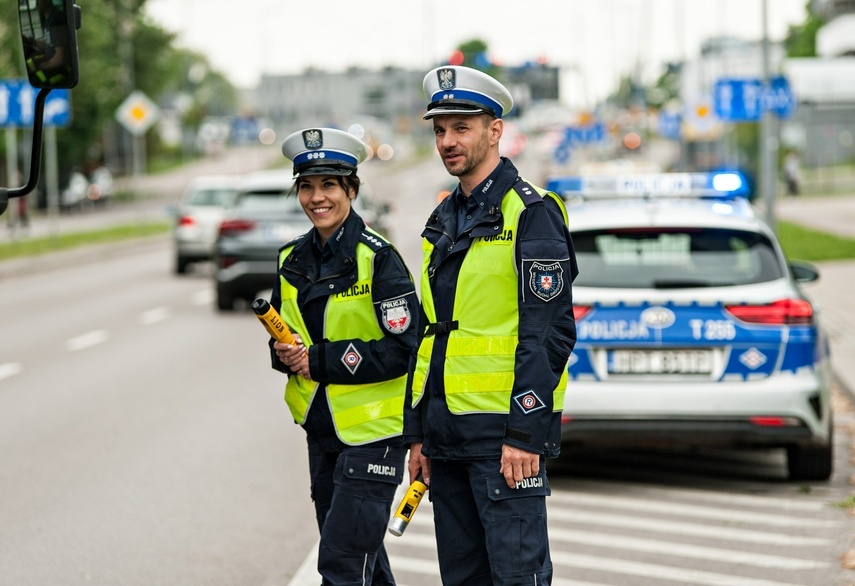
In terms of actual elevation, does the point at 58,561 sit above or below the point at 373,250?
below

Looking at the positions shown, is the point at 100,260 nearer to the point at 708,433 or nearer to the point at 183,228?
the point at 183,228

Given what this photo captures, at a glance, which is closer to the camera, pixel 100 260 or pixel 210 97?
pixel 100 260

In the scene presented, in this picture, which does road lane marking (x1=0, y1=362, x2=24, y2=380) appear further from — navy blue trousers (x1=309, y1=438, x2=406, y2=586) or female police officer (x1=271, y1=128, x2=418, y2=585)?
navy blue trousers (x1=309, y1=438, x2=406, y2=586)

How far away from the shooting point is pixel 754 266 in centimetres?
765

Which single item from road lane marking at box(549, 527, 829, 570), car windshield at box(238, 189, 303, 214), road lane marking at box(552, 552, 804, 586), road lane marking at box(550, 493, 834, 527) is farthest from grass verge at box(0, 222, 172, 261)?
road lane marking at box(552, 552, 804, 586)

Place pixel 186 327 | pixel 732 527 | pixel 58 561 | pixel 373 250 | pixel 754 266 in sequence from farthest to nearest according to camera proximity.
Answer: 1. pixel 186 327
2. pixel 754 266
3. pixel 732 527
4. pixel 58 561
5. pixel 373 250

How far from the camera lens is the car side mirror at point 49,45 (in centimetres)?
459

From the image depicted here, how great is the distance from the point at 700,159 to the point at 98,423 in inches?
1935

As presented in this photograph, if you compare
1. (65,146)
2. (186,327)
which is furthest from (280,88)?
(186,327)

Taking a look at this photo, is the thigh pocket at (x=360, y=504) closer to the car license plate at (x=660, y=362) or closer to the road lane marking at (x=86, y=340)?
the car license plate at (x=660, y=362)

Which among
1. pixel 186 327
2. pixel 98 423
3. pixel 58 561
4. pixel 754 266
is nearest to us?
pixel 58 561

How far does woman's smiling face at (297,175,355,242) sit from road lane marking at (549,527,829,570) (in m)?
2.61

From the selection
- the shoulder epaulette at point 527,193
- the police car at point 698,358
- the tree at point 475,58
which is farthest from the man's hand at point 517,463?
the tree at point 475,58

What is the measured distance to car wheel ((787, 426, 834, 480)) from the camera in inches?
307
